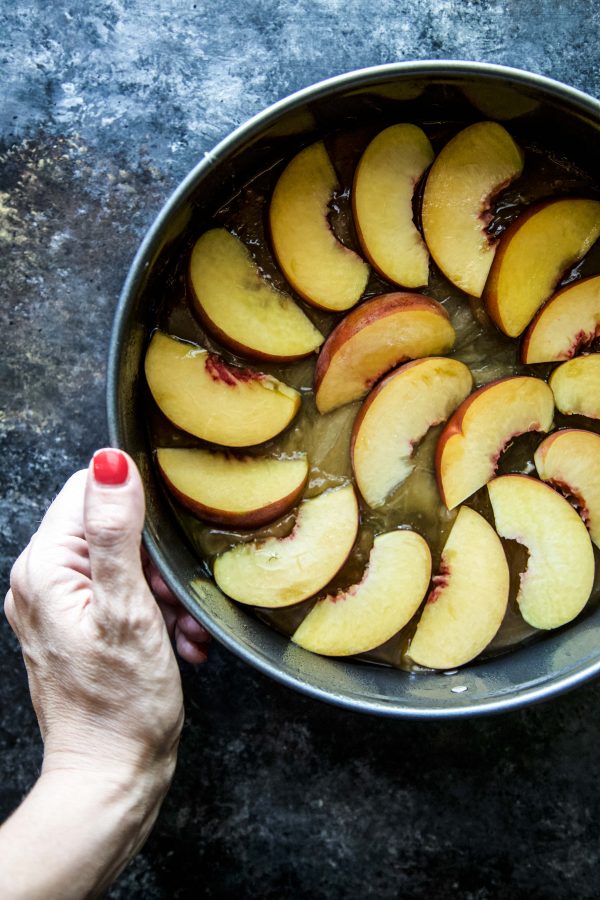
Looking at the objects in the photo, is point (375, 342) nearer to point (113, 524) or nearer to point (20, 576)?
point (113, 524)

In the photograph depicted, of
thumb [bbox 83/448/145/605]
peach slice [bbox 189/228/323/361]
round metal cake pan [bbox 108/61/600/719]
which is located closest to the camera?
thumb [bbox 83/448/145/605]

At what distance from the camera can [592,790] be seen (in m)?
1.31

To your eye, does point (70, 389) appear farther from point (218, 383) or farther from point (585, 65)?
point (585, 65)

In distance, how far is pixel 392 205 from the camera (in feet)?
4.07

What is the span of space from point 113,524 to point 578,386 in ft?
2.41

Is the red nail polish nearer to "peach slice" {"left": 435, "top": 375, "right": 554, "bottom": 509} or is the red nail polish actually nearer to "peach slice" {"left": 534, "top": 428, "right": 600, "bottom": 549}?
"peach slice" {"left": 435, "top": 375, "right": 554, "bottom": 509}

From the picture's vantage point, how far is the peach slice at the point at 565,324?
1245 millimetres

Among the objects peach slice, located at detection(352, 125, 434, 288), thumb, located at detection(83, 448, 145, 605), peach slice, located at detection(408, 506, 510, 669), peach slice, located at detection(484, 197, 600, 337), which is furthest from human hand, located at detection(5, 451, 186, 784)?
peach slice, located at detection(484, 197, 600, 337)

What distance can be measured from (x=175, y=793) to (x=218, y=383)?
→ 0.66 m

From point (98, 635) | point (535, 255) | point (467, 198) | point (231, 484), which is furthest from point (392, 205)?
point (98, 635)

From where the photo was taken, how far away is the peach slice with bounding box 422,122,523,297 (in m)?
1.24

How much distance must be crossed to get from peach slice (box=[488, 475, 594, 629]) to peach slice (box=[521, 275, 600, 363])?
7.7 inches

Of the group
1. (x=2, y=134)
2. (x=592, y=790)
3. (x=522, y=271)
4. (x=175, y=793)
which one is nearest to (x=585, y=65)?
(x=522, y=271)

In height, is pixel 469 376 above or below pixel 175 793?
above
